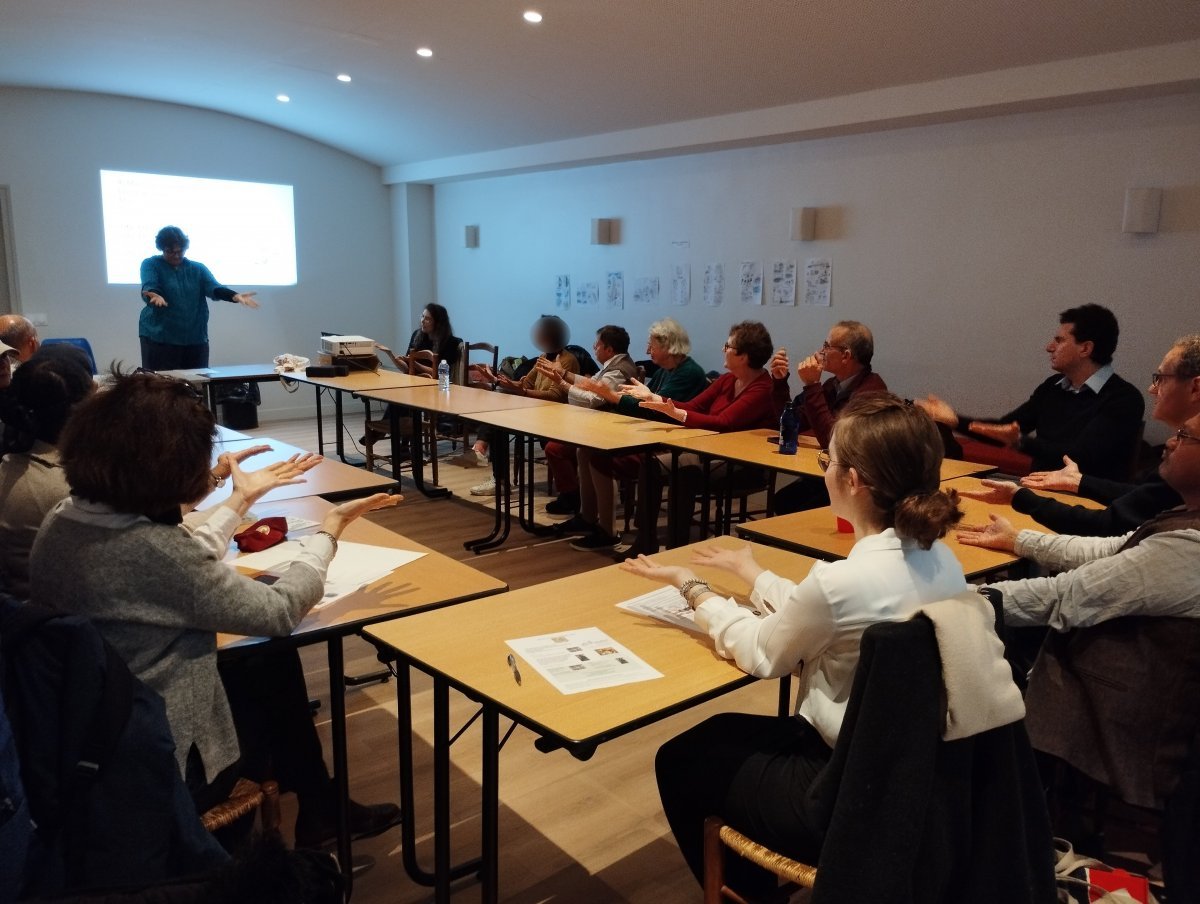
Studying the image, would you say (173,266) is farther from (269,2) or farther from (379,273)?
(379,273)

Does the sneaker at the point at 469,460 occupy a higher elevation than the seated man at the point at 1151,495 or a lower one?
lower

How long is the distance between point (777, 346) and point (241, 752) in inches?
195

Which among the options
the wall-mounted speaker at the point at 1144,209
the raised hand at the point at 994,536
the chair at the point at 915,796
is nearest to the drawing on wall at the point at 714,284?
the wall-mounted speaker at the point at 1144,209

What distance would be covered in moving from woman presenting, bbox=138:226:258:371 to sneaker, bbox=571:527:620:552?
10.8 ft

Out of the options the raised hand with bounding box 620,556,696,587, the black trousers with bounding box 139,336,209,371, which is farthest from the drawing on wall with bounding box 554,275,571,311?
the raised hand with bounding box 620,556,696,587

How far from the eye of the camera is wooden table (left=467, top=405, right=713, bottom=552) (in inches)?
154

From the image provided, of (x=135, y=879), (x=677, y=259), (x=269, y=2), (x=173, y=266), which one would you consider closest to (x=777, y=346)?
(x=677, y=259)

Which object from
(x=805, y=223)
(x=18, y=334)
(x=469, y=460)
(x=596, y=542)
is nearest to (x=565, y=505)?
(x=596, y=542)

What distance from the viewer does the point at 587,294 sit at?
24.6 ft

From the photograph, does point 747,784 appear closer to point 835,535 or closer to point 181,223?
point 835,535

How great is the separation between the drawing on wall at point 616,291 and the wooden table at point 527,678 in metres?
5.27

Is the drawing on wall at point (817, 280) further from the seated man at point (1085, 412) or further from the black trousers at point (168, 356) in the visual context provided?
the black trousers at point (168, 356)

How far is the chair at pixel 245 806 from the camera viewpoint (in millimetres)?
1623

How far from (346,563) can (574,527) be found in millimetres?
2918
